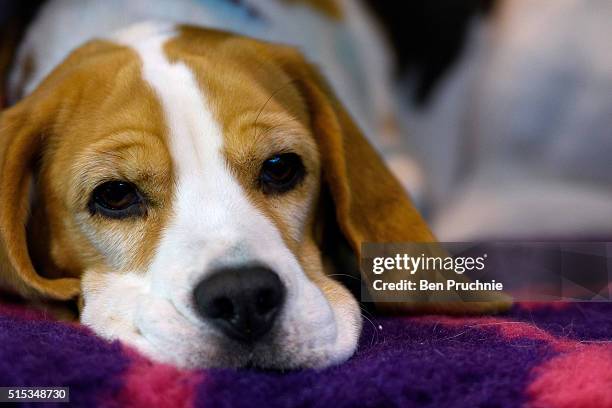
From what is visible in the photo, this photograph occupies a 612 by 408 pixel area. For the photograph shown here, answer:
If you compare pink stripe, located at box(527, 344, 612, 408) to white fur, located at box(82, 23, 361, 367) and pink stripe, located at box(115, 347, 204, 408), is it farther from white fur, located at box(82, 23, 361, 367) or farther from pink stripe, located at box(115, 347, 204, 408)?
pink stripe, located at box(115, 347, 204, 408)

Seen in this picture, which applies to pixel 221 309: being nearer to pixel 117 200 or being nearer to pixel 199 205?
pixel 199 205

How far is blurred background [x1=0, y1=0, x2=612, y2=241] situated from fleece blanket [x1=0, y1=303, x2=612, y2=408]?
1798 mm

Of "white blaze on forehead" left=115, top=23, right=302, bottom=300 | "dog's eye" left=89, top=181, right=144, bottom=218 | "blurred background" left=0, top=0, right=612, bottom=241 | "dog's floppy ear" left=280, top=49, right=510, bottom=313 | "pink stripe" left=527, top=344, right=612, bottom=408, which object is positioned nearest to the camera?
"pink stripe" left=527, top=344, right=612, bottom=408

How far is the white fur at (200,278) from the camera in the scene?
5.45 ft

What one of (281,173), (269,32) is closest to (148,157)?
(281,173)

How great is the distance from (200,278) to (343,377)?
348 mm

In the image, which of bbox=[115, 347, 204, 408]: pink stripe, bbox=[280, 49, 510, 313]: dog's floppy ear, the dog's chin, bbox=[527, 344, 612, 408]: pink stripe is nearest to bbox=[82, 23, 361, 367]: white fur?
the dog's chin

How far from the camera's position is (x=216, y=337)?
64.5 inches

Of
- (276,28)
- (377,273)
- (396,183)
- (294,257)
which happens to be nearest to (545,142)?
(276,28)

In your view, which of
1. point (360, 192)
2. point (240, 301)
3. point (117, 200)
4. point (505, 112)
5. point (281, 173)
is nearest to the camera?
point (240, 301)

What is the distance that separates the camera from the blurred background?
3576mm

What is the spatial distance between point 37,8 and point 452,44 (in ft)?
6.01

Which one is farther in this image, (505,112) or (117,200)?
(505,112)

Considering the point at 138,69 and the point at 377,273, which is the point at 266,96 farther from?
the point at 377,273
